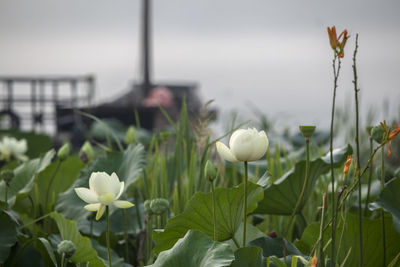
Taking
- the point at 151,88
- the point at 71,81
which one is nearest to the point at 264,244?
the point at 71,81

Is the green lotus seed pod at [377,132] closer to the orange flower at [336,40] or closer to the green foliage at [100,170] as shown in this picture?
the orange flower at [336,40]

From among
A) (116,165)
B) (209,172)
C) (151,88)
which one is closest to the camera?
(209,172)

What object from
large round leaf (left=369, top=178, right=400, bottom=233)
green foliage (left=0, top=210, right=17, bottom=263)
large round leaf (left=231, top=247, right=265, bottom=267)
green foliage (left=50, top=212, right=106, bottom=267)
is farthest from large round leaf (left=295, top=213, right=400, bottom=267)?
green foliage (left=0, top=210, right=17, bottom=263)

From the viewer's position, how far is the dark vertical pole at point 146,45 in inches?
251

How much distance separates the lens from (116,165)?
3.37 feet

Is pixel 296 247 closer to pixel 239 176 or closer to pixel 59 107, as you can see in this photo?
pixel 239 176

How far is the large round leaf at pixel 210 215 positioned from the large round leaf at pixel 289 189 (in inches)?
3.8

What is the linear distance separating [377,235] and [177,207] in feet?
1.12

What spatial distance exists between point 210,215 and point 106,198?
0.17 meters

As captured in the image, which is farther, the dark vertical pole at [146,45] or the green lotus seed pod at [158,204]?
the dark vertical pole at [146,45]

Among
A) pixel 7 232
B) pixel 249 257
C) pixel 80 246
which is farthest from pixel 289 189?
pixel 7 232

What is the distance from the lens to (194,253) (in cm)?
60

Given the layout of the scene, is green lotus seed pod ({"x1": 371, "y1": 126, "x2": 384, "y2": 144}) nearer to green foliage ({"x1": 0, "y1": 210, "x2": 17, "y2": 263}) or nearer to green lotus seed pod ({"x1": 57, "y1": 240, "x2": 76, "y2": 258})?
green lotus seed pod ({"x1": 57, "y1": 240, "x2": 76, "y2": 258})

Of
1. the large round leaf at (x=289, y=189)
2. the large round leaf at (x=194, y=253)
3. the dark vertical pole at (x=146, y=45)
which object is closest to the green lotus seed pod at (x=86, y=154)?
the large round leaf at (x=289, y=189)
